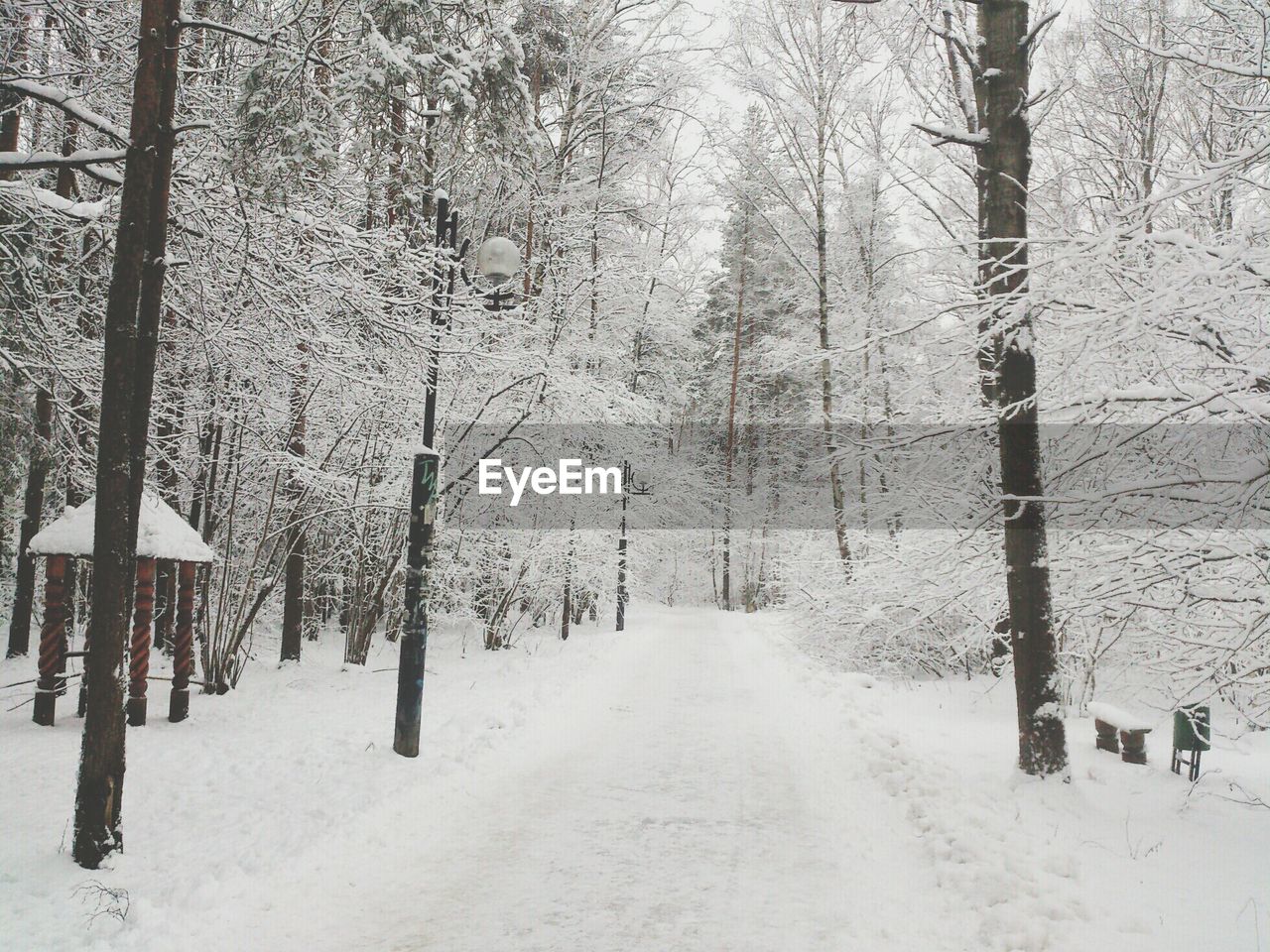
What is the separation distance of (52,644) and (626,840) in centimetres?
737

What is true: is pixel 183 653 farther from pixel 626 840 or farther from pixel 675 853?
pixel 675 853

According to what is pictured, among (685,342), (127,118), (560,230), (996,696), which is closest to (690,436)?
(685,342)

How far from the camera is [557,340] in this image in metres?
14.9

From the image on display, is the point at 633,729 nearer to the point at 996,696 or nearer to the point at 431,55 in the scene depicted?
the point at 996,696

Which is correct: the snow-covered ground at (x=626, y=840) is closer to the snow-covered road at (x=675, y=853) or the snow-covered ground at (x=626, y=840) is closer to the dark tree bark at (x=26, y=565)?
the snow-covered road at (x=675, y=853)

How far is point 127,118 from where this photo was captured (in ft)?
25.5

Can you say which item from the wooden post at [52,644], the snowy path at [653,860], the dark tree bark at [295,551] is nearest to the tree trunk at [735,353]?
the dark tree bark at [295,551]

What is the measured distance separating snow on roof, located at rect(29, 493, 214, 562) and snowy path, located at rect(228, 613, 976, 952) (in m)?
4.64

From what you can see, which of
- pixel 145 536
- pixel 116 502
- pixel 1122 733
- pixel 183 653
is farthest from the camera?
pixel 183 653

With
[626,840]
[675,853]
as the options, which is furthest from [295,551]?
[675,853]

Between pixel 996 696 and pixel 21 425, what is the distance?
12.5m

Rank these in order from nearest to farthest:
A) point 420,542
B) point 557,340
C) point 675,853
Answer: point 675,853 → point 420,542 → point 557,340

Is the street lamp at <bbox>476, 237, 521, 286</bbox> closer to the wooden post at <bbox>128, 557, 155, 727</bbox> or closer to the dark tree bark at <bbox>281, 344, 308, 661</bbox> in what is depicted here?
the dark tree bark at <bbox>281, 344, 308, 661</bbox>

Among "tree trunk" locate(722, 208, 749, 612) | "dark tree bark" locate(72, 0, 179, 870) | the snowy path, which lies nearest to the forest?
"dark tree bark" locate(72, 0, 179, 870)
